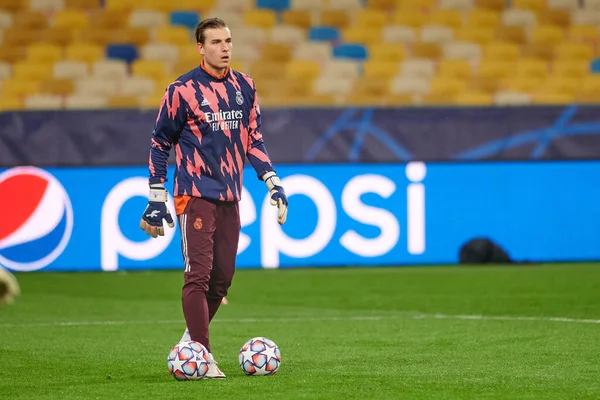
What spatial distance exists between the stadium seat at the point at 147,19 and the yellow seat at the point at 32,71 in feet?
3.85

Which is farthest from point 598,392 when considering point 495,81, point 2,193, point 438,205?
point 495,81

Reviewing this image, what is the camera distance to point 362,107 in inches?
515

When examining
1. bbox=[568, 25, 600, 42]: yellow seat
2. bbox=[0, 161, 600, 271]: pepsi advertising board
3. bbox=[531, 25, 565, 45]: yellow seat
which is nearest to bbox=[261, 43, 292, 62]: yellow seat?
bbox=[0, 161, 600, 271]: pepsi advertising board

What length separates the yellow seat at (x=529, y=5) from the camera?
51.1 ft

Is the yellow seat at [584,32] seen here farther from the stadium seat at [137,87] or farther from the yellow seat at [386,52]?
the stadium seat at [137,87]

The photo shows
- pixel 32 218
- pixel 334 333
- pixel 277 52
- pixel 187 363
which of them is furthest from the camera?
pixel 277 52

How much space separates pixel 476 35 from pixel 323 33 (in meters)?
1.93

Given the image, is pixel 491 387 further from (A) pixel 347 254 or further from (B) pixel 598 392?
(A) pixel 347 254

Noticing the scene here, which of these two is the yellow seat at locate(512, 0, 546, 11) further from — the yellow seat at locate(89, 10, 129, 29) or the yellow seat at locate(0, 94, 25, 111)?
the yellow seat at locate(0, 94, 25, 111)

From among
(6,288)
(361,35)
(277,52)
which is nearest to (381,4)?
(361,35)

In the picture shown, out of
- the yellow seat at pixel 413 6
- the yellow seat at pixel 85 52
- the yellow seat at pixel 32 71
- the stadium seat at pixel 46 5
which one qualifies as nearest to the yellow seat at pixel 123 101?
the yellow seat at pixel 85 52

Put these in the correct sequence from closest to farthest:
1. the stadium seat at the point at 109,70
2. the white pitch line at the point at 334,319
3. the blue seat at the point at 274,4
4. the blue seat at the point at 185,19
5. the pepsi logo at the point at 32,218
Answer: the white pitch line at the point at 334,319
the pepsi logo at the point at 32,218
the stadium seat at the point at 109,70
the blue seat at the point at 185,19
the blue seat at the point at 274,4

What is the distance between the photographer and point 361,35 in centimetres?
1527

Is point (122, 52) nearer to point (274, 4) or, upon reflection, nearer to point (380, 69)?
point (274, 4)
